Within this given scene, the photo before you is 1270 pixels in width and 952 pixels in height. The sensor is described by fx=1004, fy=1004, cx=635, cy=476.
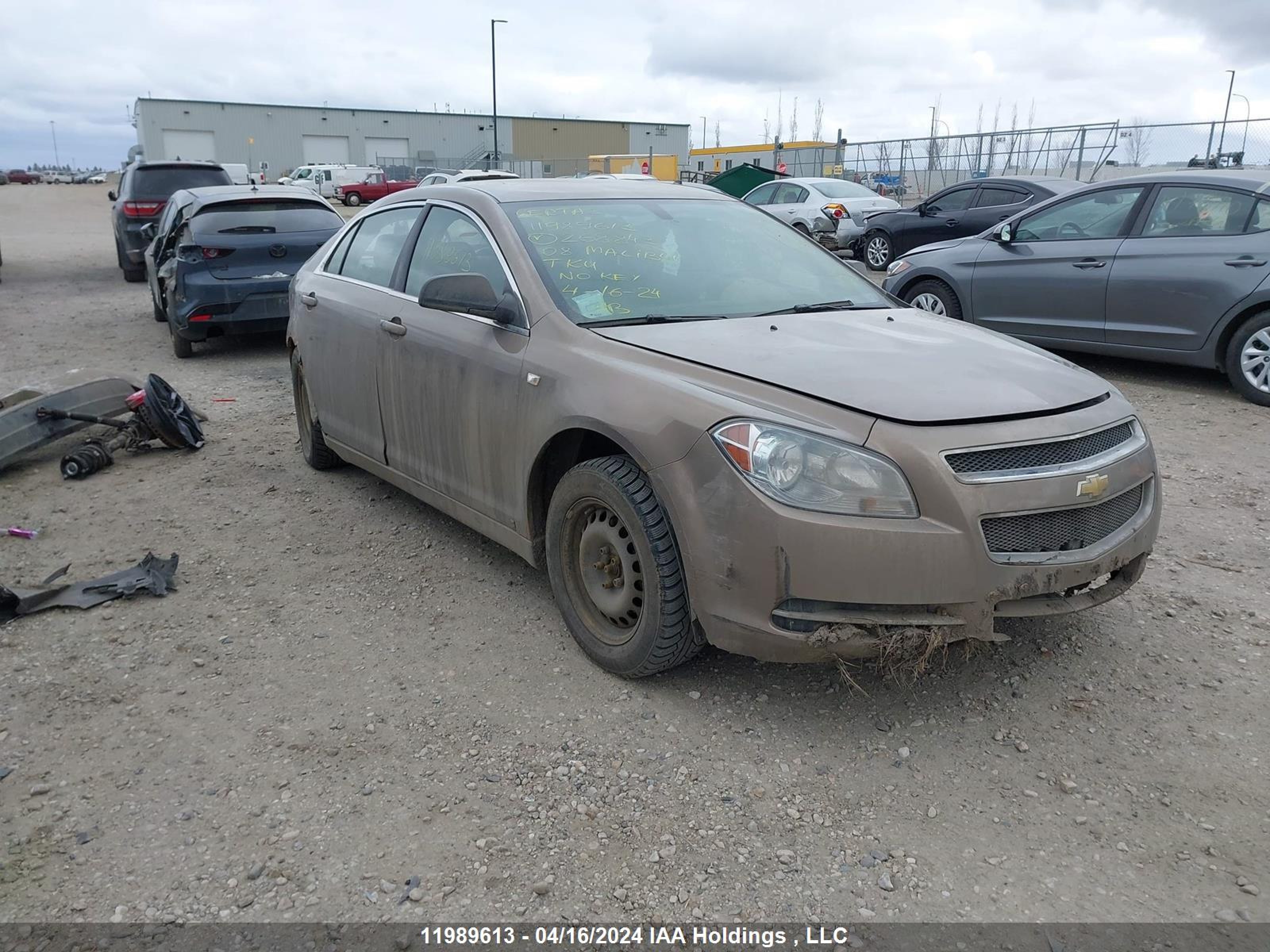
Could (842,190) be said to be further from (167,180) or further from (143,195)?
(143,195)

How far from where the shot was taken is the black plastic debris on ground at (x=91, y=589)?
13.4 ft

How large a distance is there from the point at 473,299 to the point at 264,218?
6687 millimetres

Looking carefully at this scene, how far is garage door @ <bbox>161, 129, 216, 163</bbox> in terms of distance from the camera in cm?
7012

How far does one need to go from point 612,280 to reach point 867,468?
4.90ft

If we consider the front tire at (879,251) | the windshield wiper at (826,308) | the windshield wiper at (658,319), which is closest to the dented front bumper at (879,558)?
the windshield wiper at (658,319)

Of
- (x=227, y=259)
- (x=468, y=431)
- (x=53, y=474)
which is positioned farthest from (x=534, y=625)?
(x=227, y=259)

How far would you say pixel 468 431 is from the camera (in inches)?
160

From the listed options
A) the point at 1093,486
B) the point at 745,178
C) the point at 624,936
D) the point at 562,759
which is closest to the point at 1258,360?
the point at 1093,486

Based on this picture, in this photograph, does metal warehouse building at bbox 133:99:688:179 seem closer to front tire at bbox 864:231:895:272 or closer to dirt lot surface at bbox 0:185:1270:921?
front tire at bbox 864:231:895:272

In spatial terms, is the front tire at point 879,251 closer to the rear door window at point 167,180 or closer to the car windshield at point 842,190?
the car windshield at point 842,190

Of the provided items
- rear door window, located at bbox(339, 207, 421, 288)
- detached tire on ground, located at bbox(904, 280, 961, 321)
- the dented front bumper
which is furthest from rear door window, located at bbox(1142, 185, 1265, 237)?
rear door window, located at bbox(339, 207, 421, 288)

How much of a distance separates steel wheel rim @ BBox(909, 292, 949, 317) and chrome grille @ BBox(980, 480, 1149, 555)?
624 centimetres

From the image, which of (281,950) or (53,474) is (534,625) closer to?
(281,950)

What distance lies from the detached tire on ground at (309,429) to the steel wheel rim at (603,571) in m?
2.55
